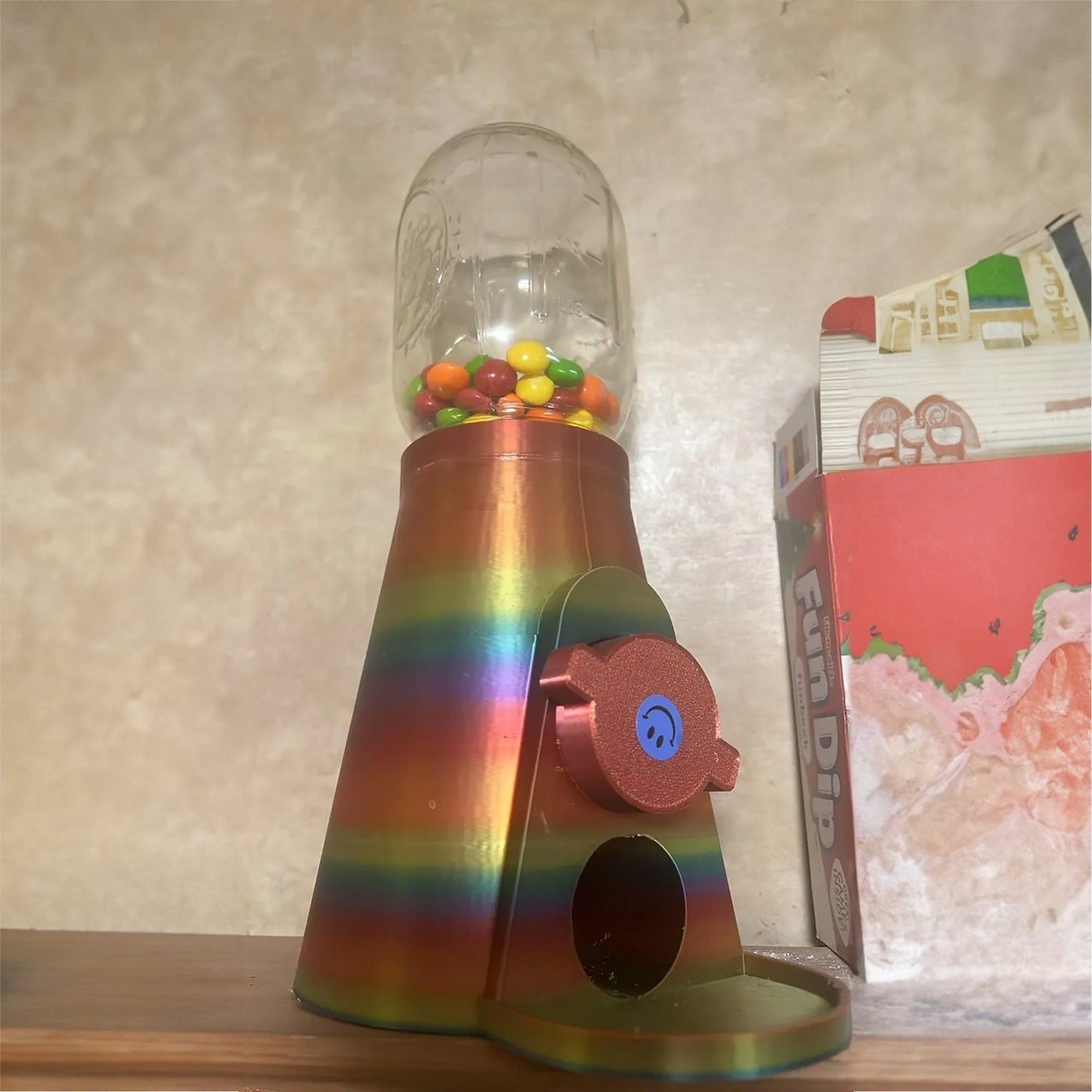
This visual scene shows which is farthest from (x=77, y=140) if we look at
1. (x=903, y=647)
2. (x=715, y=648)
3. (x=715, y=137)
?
(x=903, y=647)

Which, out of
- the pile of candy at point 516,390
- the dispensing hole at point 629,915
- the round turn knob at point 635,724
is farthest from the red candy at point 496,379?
the dispensing hole at point 629,915

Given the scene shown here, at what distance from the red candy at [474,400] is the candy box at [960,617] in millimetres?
261

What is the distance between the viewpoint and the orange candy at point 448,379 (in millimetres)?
756

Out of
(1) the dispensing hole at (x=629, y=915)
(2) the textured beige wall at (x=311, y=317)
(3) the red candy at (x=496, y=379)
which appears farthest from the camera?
(2) the textured beige wall at (x=311, y=317)

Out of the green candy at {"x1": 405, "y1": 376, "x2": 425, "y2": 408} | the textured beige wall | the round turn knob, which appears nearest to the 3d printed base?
the round turn knob

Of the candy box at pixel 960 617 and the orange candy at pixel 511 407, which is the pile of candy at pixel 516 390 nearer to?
the orange candy at pixel 511 407

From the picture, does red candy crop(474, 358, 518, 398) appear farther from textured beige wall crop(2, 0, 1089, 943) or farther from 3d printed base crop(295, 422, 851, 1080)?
textured beige wall crop(2, 0, 1089, 943)

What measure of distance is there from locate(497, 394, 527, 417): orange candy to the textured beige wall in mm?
286

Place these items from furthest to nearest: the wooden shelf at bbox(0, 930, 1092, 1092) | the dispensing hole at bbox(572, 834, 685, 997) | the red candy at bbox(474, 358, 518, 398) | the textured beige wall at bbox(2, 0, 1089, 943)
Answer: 1. the textured beige wall at bbox(2, 0, 1089, 943)
2. the red candy at bbox(474, 358, 518, 398)
3. the dispensing hole at bbox(572, 834, 685, 997)
4. the wooden shelf at bbox(0, 930, 1092, 1092)

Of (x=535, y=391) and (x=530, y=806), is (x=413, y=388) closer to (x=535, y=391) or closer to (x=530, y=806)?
(x=535, y=391)

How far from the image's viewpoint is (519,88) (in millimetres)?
1104

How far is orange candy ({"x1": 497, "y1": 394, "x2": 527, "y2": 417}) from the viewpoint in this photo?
0.75 metres

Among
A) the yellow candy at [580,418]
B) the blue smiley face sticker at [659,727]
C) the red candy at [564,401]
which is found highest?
the red candy at [564,401]

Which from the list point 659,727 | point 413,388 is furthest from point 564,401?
point 659,727
